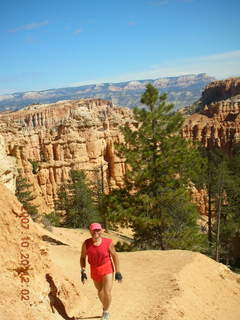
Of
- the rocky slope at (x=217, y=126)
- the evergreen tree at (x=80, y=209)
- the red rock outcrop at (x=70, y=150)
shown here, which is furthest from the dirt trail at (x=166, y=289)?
the rocky slope at (x=217, y=126)

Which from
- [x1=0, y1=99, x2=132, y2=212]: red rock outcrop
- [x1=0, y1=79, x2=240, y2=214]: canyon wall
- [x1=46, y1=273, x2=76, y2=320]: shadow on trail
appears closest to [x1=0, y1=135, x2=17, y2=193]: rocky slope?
[x1=46, y1=273, x2=76, y2=320]: shadow on trail

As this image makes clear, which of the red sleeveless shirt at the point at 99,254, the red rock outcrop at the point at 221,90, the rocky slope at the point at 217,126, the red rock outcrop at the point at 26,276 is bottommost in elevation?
the rocky slope at the point at 217,126

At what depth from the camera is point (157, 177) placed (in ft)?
54.6

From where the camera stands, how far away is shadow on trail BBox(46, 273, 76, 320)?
22.7 feet

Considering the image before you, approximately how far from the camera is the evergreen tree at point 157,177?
16.4 metres

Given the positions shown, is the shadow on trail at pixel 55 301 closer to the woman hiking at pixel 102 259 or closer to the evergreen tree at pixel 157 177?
the woman hiking at pixel 102 259

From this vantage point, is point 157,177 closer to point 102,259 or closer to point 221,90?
point 102,259

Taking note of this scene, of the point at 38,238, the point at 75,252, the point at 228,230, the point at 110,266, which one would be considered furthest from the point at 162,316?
the point at 228,230

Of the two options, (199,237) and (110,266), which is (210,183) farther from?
(110,266)

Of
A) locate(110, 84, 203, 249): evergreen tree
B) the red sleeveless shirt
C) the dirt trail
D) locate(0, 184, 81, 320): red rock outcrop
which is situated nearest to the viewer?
the red sleeveless shirt
